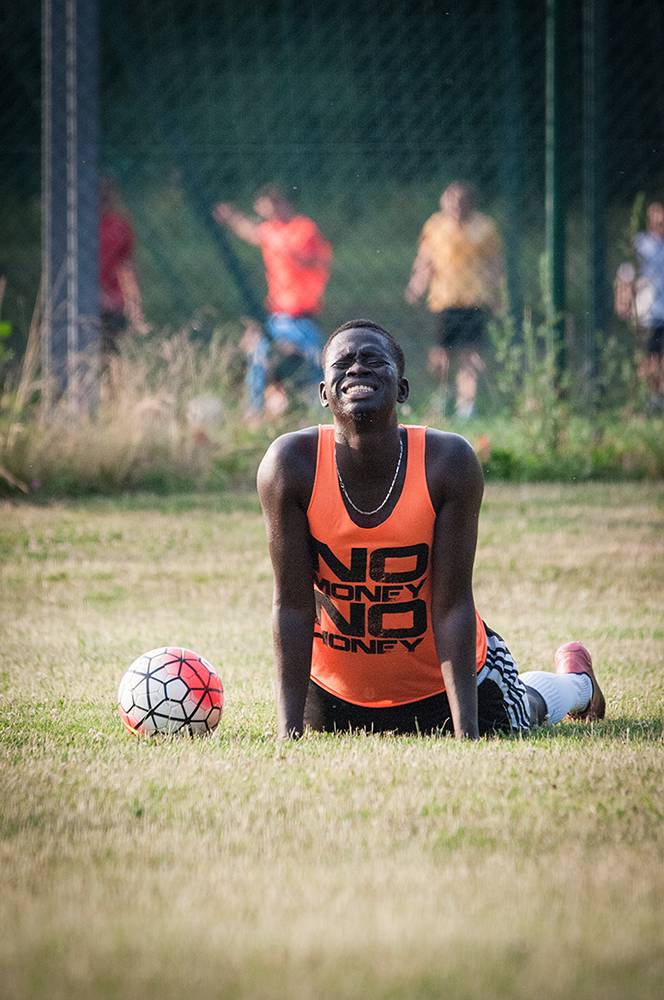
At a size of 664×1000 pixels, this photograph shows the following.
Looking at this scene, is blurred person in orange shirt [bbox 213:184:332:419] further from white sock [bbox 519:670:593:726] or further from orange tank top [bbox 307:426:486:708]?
orange tank top [bbox 307:426:486:708]

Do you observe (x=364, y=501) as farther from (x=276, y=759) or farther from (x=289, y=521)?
(x=276, y=759)

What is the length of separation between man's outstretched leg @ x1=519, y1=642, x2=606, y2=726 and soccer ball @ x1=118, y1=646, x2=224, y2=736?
3.64 ft

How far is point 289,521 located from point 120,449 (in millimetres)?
5665

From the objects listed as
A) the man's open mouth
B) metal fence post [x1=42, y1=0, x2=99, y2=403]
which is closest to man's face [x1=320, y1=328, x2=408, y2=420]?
the man's open mouth

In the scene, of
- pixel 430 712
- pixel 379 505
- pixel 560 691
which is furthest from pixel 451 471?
pixel 560 691

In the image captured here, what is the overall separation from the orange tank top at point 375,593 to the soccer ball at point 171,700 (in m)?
0.38

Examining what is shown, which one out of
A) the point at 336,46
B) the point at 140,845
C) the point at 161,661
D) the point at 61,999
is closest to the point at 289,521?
the point at 161,661

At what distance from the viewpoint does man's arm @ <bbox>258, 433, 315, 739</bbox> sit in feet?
14.6

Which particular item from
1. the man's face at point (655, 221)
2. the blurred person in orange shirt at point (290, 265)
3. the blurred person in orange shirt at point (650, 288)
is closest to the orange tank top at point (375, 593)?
the blurred person in orange shirt at point (650, 288)

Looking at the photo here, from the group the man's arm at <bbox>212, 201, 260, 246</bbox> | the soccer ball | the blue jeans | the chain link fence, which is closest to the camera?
the soccer ball

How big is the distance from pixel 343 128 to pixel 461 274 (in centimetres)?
967

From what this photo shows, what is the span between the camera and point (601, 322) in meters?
11.5

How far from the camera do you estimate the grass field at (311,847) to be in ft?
8.50

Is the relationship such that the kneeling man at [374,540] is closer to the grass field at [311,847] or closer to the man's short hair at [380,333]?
the man's short hair at [380,333]
